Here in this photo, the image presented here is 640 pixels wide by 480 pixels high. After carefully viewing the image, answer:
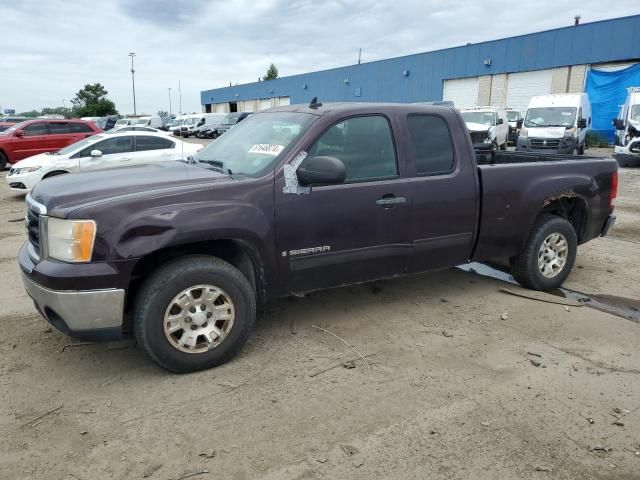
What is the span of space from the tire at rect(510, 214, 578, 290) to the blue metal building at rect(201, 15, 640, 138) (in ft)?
78.7

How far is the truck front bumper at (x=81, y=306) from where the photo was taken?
10.4 ft

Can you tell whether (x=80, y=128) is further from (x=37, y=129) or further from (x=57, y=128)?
(x=37, y=129)

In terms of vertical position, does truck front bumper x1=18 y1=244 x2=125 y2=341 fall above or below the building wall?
below

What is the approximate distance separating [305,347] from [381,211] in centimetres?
122

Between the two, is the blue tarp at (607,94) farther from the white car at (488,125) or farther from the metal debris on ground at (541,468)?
the metal debris on ground at (541,468)

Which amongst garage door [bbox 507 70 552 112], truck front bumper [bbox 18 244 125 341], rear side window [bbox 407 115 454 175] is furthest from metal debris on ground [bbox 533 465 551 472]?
garage door [bbox 507 70 552 112]

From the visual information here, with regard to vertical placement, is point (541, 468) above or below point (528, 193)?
below

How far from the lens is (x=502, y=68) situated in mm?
30656

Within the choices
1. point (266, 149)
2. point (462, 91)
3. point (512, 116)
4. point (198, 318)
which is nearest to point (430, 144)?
point (266, 149)

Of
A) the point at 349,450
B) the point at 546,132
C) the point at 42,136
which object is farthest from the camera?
the point at 546,132

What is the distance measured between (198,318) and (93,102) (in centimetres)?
8697

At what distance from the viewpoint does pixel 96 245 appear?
3.19 meters

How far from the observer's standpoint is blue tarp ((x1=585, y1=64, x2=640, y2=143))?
24781 mm

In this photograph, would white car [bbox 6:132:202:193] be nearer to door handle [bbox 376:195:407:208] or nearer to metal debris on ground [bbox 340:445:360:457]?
door handle [bbox 376:195:407:208]
